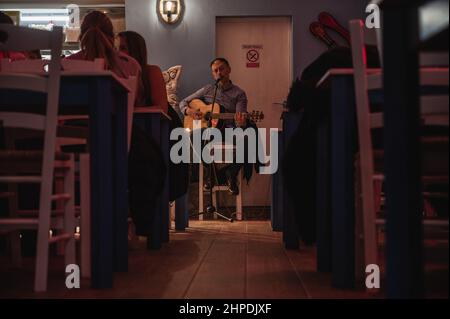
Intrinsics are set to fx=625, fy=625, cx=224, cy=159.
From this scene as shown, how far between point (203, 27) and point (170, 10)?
0.39m

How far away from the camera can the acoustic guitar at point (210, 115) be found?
5480 millimetres

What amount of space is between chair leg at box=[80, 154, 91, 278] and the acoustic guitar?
3.16 m

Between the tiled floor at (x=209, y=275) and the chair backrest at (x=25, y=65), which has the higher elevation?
the chair backrest at (x=25, y=65)

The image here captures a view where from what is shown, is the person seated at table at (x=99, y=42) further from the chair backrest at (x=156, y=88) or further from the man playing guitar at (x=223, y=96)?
the man playing guitar at (x=223, y=96)

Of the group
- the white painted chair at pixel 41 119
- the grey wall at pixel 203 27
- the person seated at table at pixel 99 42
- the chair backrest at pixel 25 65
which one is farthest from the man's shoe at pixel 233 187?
the white painted chair at pixel 41 119

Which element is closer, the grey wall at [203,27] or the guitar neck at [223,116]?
the guitar neck at [223,116]

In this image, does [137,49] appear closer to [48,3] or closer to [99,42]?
[99,42]

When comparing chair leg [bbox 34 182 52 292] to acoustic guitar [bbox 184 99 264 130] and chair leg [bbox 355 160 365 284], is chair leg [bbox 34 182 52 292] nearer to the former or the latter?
chair leg [bbox 355 160 365 284]

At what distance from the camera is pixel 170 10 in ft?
21.5

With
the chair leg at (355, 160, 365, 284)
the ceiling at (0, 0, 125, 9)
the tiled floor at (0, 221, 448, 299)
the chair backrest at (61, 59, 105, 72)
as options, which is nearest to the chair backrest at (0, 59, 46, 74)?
the chair backrest at (61, 59, 105, 72)

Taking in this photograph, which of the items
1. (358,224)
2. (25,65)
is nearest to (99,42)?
(25,65)

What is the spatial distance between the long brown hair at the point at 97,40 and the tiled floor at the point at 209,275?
104 cm

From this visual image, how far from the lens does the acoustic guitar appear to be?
5.48 metres
